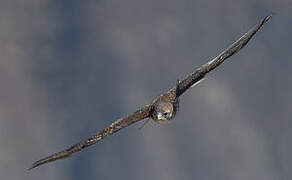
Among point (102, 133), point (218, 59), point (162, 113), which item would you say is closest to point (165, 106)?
point (162, 113)

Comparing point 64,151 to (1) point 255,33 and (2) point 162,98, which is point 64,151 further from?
(1) point 255,33

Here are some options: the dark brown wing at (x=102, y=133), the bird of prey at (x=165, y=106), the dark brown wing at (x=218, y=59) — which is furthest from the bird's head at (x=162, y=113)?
the dark brown wing at (x=218, y=59)

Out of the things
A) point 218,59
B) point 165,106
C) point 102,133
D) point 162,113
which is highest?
point 218,59

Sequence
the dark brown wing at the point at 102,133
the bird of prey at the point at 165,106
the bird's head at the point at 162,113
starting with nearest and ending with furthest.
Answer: the bird's head at the point at 162,113
the bird of prey at the point at 165,106
the dark brown wing at the point at 102,133

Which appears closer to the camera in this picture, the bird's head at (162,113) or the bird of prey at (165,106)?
the bird's head at (162,113)

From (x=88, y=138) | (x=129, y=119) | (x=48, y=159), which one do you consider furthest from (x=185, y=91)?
(x=48, y=159)

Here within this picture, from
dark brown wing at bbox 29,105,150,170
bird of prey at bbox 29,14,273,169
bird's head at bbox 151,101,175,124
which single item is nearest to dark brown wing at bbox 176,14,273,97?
bird of prey at bbox 29,14,273,169

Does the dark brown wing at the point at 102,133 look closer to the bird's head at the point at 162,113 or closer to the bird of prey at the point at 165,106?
the bird of prey at the point at 165,106

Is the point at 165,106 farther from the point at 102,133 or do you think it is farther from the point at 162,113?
the point at 102,133

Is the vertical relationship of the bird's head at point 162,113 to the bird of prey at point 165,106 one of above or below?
below
